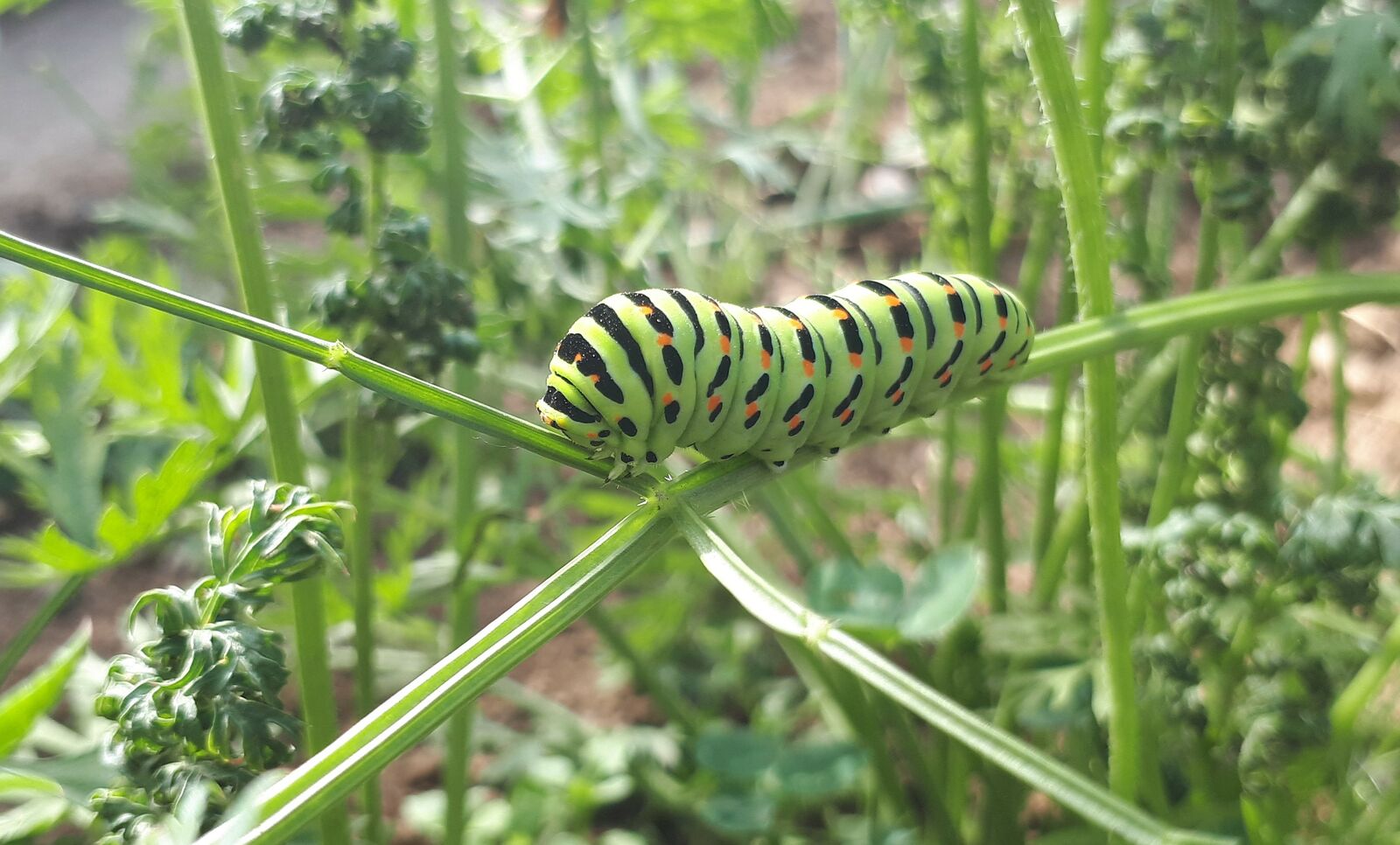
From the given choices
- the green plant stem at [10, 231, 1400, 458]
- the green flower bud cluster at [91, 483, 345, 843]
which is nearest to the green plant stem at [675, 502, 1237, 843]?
the green plant stem at [10, 231, 1400, 458]

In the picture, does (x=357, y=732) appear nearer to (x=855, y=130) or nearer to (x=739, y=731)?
(x=739, y=731)

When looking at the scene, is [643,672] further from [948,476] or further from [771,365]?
[771,365]

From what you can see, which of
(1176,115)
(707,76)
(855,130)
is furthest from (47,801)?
(707,76)

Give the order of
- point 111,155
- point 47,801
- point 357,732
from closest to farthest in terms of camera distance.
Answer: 1. point 357,732
2. point 47,801
3. point 111,155

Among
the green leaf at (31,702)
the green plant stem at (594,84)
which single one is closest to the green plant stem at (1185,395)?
the green plant stem at (594,84)

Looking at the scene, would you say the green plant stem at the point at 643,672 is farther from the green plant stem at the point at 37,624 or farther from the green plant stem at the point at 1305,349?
the green plant stem at the point at 1305,349

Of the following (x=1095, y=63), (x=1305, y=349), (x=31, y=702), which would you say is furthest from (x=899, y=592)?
(x=31, y=702)
